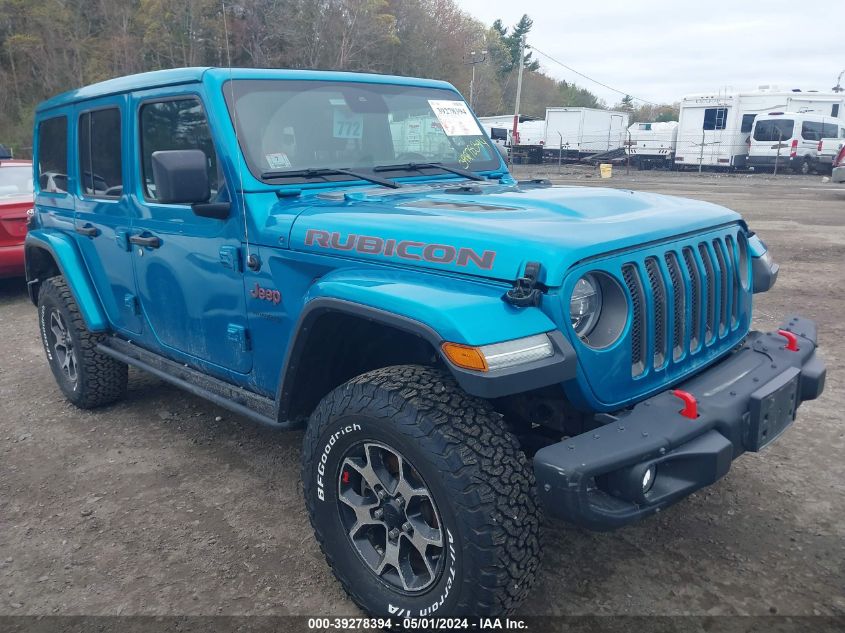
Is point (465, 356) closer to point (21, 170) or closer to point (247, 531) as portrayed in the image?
point (247, 531)

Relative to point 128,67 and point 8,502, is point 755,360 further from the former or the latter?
point 128,67

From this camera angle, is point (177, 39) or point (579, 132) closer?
point (177, 39)

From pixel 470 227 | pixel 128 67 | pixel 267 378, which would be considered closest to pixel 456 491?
pixel 470 227

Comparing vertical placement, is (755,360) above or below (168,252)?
below

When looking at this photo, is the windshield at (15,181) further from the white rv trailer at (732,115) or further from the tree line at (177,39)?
the white rv trailer at (732,115)

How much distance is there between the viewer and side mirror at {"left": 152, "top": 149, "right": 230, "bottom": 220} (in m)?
2.81

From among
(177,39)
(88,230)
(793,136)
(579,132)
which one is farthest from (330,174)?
(579,132)

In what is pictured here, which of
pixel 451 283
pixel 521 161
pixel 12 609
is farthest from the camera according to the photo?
pixel 521 161

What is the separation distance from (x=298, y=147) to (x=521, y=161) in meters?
33.6

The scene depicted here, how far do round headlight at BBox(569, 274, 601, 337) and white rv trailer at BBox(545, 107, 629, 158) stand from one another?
3356cm

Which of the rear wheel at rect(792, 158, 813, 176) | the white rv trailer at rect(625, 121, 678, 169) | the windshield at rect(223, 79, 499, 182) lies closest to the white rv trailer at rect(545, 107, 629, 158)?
the white rv trailer at rect(625, 121, 678, 169)

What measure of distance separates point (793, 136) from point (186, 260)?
28.0 metres

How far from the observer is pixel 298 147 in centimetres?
329

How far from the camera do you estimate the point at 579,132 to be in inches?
1369
